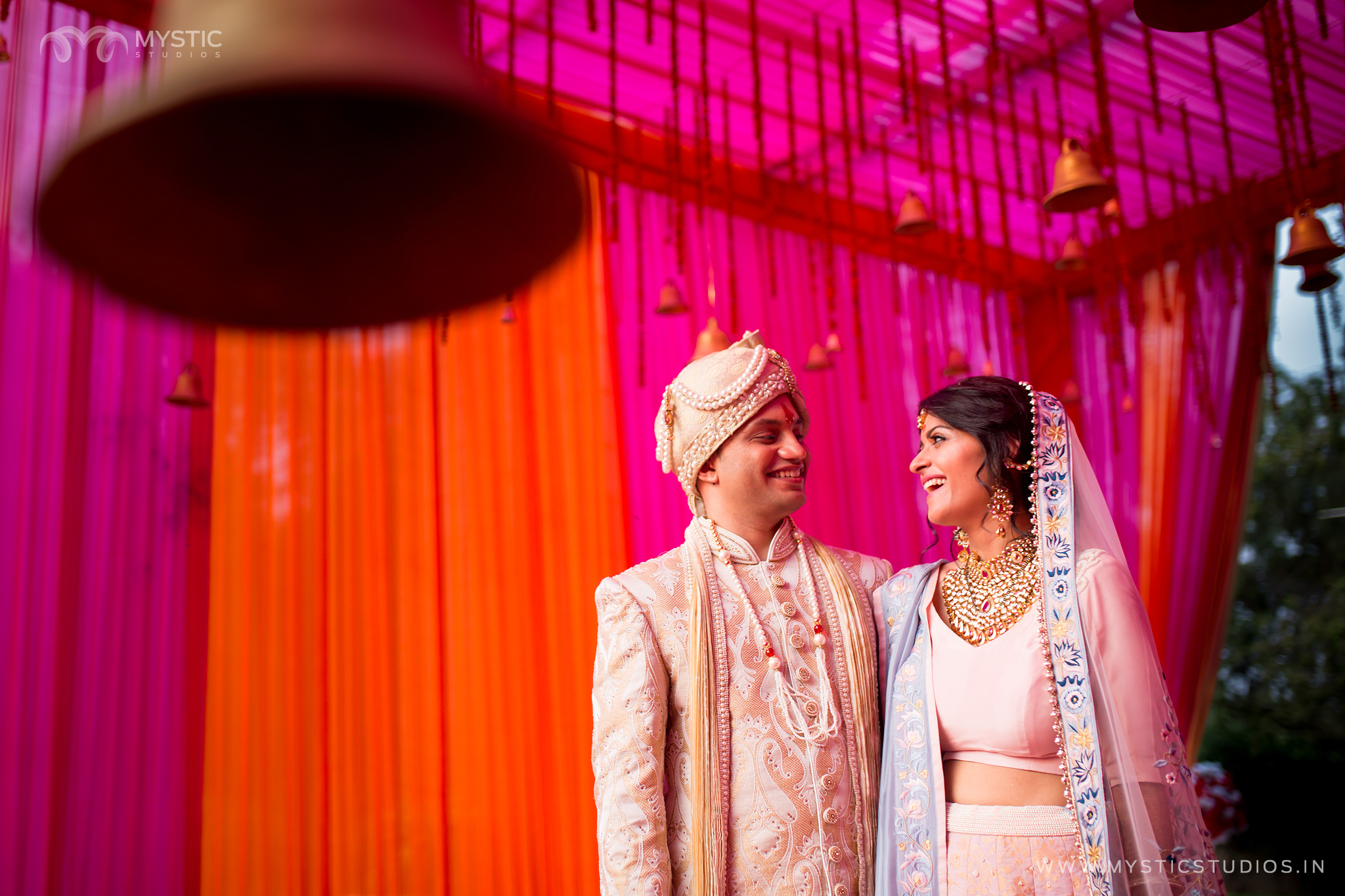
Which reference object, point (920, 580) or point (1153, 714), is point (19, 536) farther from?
point (1153, 714)

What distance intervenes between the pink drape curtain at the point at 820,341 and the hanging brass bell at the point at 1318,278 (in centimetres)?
161

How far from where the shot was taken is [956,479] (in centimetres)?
233

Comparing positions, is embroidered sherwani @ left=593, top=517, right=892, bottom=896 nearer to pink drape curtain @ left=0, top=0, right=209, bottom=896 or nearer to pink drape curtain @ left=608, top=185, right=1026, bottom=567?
pink drape curtain @ left=0, top=0, right=209, bottom=896

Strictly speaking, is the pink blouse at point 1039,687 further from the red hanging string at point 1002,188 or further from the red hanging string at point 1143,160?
the red hanging string at point 1143,160

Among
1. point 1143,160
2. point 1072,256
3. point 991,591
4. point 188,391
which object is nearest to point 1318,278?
point 1072,256

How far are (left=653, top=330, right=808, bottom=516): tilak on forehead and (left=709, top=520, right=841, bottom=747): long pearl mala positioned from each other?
1.11 feet

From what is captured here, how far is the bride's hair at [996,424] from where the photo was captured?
2322 mm

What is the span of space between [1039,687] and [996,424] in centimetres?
62

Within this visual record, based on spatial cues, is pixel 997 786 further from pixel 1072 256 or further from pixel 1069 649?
pixel 1072 256

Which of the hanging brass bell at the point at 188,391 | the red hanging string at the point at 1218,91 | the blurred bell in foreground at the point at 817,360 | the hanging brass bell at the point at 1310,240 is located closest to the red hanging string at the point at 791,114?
the blurred bell in foreground at the point at 817,360

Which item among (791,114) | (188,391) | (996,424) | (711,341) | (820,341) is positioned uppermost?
(791,114)

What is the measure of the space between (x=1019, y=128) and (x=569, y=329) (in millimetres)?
3180

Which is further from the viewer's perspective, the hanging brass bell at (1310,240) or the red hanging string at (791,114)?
the red hanging string at (791,114)

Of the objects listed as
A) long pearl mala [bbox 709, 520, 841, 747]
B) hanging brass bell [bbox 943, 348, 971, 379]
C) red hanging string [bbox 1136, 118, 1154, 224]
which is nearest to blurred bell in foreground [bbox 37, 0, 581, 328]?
long pearl mala [bbox 709, 520, 841, 747]
